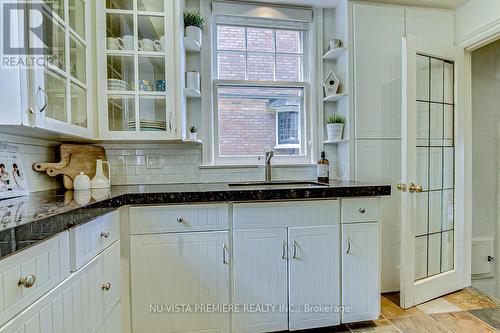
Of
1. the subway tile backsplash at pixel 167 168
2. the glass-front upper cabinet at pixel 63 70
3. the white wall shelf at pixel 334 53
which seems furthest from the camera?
the white wall shelf at pixel 334 53

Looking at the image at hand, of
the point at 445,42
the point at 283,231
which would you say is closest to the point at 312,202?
the point at 283,231

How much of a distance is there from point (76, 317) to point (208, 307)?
0.76 m

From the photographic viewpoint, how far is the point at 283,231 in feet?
5.58

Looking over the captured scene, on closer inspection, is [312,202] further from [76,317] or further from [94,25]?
[94,25]

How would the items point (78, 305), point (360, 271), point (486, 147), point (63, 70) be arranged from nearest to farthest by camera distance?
point (78, 305), point (63, 70), point (360, 271), point (486, 147)

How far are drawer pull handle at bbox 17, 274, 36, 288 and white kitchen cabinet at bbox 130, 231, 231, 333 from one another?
2.49 ft

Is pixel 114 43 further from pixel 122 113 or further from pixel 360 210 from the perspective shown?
pixel 360 210

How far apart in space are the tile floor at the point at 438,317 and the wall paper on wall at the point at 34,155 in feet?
6.42

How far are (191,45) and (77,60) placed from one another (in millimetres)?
793

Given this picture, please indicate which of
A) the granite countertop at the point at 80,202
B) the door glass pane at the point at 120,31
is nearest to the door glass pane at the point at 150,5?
the door glass pane at the point at 120,31

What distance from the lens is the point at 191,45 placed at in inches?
82.8

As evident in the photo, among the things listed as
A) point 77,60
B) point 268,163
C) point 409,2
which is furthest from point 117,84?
point 409,2

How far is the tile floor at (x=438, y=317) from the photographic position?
6.05 feet

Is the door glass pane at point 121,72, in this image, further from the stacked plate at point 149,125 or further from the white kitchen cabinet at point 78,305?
the white kitchen cabinet at point 78,305
